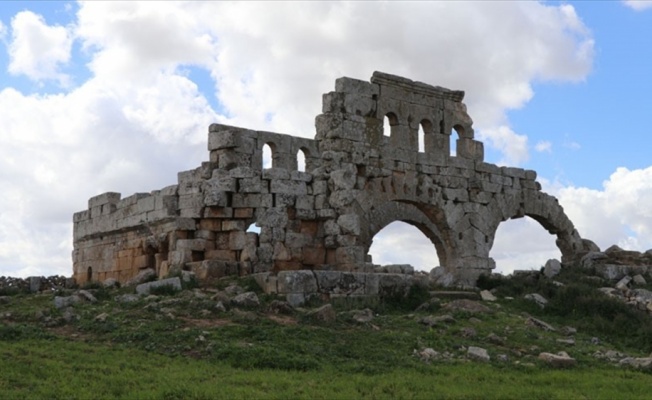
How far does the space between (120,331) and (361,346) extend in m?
3.28

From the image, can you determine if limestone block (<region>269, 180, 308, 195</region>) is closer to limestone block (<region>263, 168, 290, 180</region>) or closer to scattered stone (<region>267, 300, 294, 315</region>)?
limestone block (<region>263, 168, 290, 180</region>)

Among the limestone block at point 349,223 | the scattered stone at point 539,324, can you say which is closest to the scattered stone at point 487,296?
the scattered stone at point 539,324

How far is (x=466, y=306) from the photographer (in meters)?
15.0

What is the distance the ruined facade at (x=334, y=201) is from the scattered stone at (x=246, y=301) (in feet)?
10.0

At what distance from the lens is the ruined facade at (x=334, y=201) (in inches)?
703

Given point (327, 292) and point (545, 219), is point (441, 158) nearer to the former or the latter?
point (545, 219)

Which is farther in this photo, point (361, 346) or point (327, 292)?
point (327, 292)

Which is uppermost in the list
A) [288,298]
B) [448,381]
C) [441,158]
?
[441,158]

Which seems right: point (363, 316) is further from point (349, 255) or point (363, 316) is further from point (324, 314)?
point (349, 255)

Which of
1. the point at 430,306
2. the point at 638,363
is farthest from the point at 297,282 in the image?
the point at 638,363

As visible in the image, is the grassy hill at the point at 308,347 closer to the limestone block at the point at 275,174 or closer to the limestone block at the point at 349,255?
the limestone block at the point at 349,255

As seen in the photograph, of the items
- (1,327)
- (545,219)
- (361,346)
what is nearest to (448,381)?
(361,346)

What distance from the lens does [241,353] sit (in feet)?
35.0

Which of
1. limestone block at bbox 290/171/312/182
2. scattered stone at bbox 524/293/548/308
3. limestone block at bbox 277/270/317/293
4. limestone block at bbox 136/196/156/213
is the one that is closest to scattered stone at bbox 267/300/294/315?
limestone block at bbox 277/270/317/293
